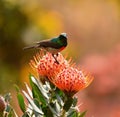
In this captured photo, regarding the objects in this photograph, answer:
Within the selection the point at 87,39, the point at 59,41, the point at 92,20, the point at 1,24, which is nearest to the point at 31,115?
the point at 59,41

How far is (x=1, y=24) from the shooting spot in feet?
32.7

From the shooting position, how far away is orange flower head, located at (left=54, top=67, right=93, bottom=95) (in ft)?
9.69

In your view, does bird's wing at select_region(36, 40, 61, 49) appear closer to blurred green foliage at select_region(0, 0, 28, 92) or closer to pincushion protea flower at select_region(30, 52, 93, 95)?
pincushion protea flower at select_region(30, 52, 93, 95)

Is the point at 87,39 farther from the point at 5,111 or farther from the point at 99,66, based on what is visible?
the point at 5,111

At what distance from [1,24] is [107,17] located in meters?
12.9

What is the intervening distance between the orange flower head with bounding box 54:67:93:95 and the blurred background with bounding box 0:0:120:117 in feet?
0.55

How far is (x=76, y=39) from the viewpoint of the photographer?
2050 cm

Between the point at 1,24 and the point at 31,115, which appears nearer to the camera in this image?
the point at 31,115

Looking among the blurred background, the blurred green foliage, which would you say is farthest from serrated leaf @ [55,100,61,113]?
the blurred green foliage

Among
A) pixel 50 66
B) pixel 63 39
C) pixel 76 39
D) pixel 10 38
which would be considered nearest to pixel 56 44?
pixel 63 39

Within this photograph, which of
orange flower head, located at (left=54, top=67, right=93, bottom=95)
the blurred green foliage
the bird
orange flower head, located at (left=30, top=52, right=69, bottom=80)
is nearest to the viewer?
orange flower head, located at (left=54, top=67, right=93, bottom=95)

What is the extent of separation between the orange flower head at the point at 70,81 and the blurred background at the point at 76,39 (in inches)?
6.6

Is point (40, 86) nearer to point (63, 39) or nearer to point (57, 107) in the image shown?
point (57, 107)

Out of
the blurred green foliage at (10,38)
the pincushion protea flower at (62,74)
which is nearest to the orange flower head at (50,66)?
the pincushion protea flower at (62,74)
